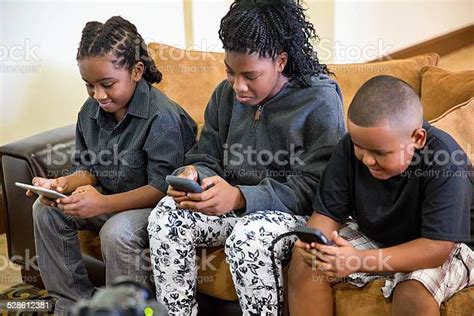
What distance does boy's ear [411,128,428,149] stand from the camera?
148 centimetres

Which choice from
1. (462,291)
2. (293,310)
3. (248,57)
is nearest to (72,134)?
(248,57)

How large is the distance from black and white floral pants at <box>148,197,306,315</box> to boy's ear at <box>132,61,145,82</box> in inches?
15.4

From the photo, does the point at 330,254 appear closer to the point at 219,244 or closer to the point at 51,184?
the point at 219,244

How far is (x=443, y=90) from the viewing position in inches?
78.5

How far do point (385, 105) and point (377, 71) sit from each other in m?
0.74

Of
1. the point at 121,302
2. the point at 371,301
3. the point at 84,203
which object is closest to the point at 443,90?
the point at 371,301

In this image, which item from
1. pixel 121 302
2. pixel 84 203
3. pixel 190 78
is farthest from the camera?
pixel 190 78

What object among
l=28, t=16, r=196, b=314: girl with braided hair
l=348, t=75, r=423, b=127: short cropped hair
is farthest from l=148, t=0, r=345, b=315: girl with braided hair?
l=348, t=75, r=423, b=127: short cropped hair

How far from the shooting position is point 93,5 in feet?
8.54

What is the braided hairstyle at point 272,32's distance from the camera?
171 centimetres

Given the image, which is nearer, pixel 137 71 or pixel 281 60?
pixel 281 60

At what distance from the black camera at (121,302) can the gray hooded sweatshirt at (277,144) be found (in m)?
0.75

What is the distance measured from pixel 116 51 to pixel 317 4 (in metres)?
1.50

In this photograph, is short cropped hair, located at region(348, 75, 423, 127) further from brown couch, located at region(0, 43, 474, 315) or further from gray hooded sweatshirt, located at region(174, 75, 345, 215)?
brown couch, located at region(0, 43, 474, 315)
